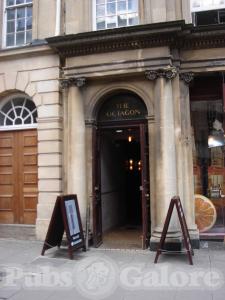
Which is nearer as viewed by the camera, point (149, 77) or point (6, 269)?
point (6, 269)

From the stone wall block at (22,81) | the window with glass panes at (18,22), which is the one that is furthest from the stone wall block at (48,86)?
the window with glass panes at (18,22)

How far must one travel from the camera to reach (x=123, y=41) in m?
8.98

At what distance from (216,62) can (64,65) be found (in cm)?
388

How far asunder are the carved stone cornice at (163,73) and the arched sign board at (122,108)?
849mm

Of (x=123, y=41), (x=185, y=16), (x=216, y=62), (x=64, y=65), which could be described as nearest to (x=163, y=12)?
(x=185, y=16)

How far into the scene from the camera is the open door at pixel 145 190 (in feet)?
28.4

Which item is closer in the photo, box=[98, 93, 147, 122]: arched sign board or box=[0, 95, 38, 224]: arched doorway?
box=[98, 93, 147, 122]: arched sign board

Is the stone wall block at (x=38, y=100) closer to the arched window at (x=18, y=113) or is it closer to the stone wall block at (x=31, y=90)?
the stone wall block at (x=31, y=90)

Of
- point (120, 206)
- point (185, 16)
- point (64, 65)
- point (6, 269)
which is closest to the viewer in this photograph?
point (6, 269)

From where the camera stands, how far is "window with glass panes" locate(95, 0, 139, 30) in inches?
380

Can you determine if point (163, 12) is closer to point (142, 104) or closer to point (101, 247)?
point (142, 104)

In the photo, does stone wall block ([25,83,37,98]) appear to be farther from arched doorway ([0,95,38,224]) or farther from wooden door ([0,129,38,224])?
wooden door ([0,129,38,224])

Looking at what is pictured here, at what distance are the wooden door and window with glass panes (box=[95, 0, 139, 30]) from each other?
11.5ft

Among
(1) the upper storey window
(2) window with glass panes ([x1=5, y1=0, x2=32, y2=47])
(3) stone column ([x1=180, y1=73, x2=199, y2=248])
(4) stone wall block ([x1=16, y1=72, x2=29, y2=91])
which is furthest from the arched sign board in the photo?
(2) window with glass panes ([x1=5, y1=0, x2=32, y2=47])
